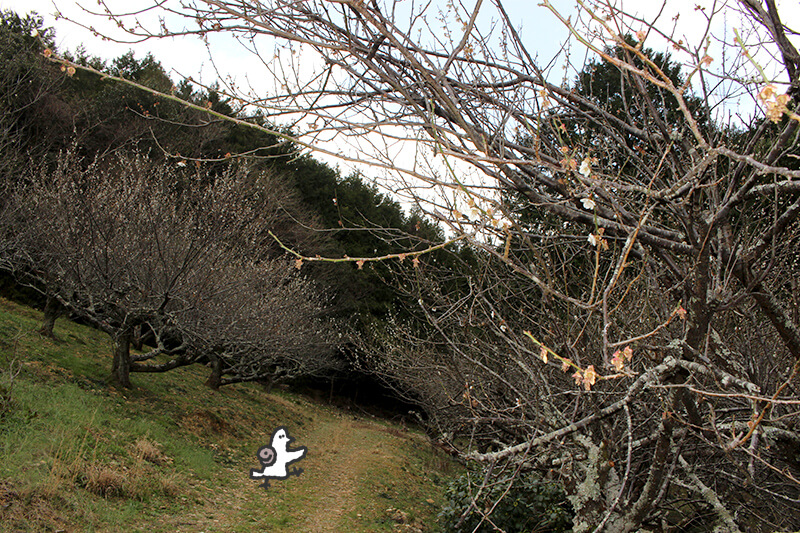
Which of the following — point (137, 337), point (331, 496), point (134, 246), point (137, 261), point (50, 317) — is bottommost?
point (331, 496)

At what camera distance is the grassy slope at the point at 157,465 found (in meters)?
4.88

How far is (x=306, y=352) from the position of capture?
1633cm

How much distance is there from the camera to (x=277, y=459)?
9.31 metres

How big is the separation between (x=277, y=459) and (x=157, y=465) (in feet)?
9.66

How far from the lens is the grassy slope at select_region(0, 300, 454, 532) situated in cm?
488

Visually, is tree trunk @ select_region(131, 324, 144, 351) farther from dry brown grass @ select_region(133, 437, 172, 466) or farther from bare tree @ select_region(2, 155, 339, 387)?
dry brown grass @ select_region(133, 437, 172, 466)

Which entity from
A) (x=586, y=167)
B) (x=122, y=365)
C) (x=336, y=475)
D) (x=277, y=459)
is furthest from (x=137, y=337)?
Answer: (x=586, y=167)

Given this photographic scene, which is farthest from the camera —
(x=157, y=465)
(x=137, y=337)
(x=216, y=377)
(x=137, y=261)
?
(x=216, y=377)

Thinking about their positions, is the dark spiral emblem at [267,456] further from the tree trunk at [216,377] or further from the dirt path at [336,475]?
the tree trunk at [216,377]

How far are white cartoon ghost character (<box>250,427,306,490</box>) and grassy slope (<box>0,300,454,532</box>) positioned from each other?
203 millimetres

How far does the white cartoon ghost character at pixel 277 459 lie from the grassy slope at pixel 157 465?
8.0 inches

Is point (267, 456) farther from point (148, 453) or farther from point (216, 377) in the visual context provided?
point (216, 377)

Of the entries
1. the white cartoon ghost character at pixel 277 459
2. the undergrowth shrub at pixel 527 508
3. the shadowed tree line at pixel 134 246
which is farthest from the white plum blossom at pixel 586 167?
the white cartoon ghost character at pixel 277 459

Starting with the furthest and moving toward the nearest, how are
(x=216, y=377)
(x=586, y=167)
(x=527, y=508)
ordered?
(x=216, y=377)
(x=527, y=508)
(x=586, y=167)
